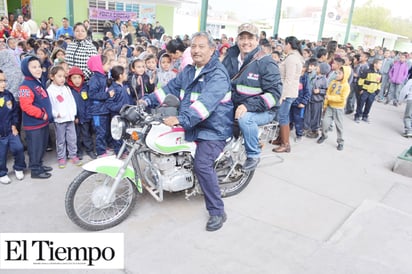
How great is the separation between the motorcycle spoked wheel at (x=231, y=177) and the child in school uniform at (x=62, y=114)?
6.88ft

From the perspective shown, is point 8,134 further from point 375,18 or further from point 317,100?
point 375,18

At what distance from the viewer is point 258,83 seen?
4008 mm

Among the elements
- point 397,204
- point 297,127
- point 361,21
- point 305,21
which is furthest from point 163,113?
point 361,21

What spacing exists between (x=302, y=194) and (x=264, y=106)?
1348 mm

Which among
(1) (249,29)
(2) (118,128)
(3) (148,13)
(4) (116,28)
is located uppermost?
(3) (148,13)

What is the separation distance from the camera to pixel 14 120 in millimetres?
4191

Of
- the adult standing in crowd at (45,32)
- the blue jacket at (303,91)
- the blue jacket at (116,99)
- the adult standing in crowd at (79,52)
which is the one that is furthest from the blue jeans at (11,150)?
the adult standing in crowd at (45,32)

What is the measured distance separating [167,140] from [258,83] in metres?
1.36

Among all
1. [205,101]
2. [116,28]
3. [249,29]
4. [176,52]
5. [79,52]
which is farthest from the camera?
[116,28]

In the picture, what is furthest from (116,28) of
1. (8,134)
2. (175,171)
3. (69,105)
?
(175,171)

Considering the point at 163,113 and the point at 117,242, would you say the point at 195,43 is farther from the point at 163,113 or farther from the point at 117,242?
the point at 117,242

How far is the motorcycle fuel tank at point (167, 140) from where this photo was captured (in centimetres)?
334

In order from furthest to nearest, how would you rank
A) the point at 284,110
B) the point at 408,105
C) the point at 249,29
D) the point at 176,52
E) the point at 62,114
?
the point at 408,105 < the point at 284,110 < the point at 176,52 < the point at 62,114 < the point at 249,29

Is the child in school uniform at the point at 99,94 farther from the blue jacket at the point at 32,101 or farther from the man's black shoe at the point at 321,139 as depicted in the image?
the man's black shoe at the point at 321,139
